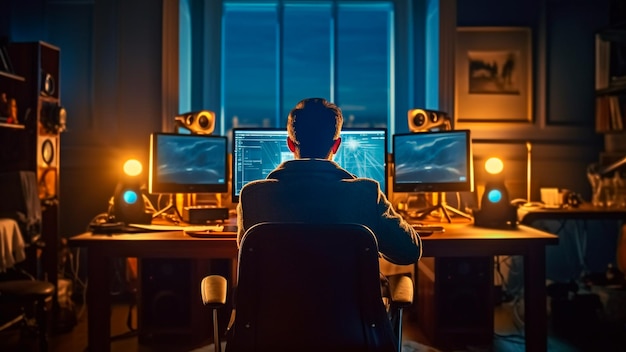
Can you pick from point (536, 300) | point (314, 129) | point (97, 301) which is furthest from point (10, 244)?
point (536, 300)

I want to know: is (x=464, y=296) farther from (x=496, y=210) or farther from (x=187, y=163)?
(x=187, y=163)

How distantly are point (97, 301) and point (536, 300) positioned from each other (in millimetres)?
1801

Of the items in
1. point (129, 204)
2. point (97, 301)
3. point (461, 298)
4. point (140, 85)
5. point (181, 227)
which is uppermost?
point (140, 85)

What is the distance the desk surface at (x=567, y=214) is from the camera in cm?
304

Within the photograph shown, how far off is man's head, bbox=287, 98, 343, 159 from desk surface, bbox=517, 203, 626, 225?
72.1 inches

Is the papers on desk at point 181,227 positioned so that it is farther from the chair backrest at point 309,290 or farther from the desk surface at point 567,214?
the desk surface at point 567,214

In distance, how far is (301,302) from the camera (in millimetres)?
1372

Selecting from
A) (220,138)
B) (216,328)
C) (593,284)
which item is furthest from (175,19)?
(593,284)

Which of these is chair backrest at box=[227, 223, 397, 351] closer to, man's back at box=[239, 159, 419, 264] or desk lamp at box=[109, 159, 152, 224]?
man's back at box=[239, 159, 419, 264]

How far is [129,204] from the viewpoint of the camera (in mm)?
2568

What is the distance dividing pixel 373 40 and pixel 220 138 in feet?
9.19

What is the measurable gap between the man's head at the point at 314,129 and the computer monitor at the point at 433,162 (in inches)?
48.7

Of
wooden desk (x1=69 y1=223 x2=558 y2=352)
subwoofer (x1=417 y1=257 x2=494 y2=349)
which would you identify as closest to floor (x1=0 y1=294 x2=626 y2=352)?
subwoofer (x1=417 y1=257 x2=494 y2=349)

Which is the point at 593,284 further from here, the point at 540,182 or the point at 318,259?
the point at 318,259
